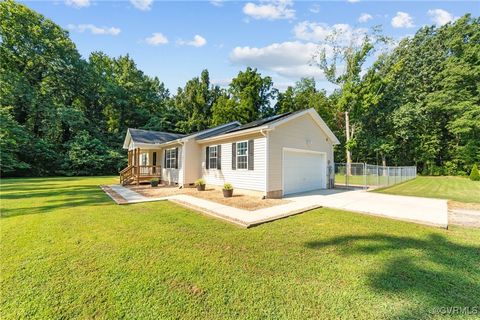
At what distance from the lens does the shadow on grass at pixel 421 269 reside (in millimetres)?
2592

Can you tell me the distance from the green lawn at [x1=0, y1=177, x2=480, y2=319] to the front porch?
9.09m

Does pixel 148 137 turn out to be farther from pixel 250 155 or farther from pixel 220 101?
pixel 220 101

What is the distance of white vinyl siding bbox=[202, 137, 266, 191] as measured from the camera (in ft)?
30.3

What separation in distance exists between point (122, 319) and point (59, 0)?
14.3 metres

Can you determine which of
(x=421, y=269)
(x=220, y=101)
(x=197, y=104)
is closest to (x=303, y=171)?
(x=421, y=269)

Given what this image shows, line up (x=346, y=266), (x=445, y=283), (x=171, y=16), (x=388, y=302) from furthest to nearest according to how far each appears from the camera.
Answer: (x=171, y=16)
(x=346, y=266)
(x=445, y=283)
(x=388, y=302)

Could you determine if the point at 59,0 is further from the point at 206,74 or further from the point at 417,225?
the point at 206,74

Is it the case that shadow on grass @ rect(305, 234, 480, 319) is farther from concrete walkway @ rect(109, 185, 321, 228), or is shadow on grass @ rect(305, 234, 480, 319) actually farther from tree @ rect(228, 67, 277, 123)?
tree @ rect(228, 67, 277, 123)

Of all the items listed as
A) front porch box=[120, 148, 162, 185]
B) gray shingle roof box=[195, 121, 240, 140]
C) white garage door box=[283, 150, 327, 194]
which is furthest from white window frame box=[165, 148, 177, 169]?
white garage door box=[283, 150, 327, 194]

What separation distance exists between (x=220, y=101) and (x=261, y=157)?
21.1m

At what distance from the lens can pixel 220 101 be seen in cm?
2859

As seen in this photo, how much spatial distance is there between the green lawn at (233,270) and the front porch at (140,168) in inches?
358

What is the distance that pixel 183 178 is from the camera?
1260cm

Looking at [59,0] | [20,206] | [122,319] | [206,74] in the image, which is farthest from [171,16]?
[206,74]
